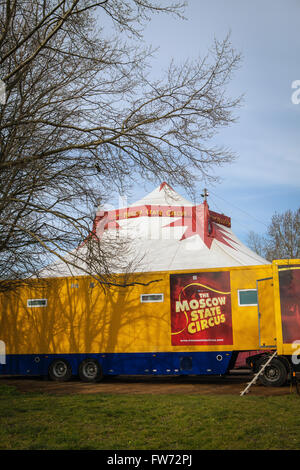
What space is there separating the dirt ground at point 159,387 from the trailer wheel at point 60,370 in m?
0.29

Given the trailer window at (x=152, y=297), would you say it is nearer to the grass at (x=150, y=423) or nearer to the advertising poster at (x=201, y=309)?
the advertising poster at (x=201, y=309)

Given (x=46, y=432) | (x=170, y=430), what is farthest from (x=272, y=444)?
(x=46, y=432)

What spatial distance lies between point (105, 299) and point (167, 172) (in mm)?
7457

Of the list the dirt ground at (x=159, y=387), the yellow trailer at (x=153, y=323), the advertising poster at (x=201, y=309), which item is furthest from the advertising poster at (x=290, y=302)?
the advertising poster at (x=201, y=309)

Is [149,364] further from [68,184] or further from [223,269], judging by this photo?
[68,184]

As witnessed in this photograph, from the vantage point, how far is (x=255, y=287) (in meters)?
13.3

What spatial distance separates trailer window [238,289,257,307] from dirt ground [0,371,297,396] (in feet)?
7.55

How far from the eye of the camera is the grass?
6.05 m

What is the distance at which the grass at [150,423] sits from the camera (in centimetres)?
605

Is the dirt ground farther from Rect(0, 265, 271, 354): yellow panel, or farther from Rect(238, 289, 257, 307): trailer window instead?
Rect(238, 289, 257, 307): trailer window

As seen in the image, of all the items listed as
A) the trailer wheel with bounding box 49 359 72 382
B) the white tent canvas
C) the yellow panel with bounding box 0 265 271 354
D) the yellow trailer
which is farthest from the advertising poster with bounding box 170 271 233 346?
the white tent canvas

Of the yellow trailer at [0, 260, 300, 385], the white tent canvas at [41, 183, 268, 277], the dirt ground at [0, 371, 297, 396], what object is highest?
the white tent canvas at [41, 183, 268, 277]

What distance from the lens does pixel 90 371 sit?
14.9 meters

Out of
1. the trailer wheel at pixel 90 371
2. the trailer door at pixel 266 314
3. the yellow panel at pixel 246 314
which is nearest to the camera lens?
the trailer door at pixel 266 314
